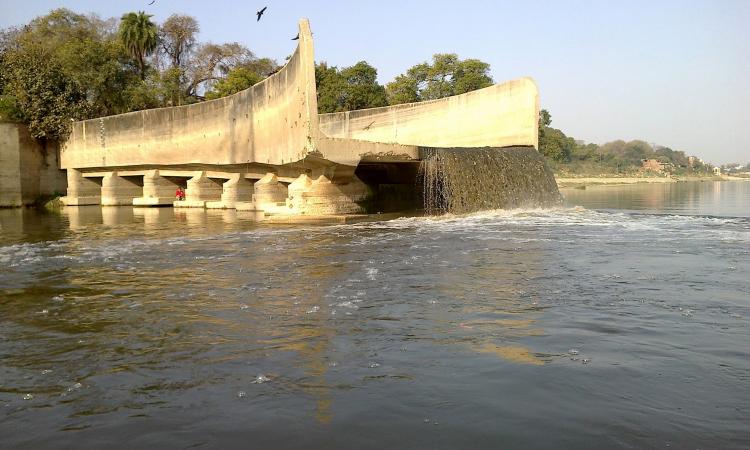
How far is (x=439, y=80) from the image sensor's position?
4072 cm

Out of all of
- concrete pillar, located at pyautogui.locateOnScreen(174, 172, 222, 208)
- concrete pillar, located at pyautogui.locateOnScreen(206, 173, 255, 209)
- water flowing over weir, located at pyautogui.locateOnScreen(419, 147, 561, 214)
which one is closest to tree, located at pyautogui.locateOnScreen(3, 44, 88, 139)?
concrete pillar, located at pyautogui.locateOnScreen(174, 172, 222, 208)

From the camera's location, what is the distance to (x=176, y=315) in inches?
233

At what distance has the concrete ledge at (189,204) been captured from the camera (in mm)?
24734

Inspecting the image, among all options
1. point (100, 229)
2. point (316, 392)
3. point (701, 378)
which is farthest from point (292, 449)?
point (100, 229)

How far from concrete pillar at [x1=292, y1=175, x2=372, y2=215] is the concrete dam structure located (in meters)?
0.03

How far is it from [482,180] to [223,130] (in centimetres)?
920

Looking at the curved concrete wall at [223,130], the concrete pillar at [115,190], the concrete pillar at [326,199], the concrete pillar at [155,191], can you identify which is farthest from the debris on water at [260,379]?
the concrete pillar at [115,190]

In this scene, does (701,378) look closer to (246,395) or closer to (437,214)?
(246,395)

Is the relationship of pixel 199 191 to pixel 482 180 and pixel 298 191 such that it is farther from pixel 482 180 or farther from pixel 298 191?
pixel 482 180

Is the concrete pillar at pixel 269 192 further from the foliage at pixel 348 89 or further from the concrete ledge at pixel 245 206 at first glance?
the foliage at pixel 348 89

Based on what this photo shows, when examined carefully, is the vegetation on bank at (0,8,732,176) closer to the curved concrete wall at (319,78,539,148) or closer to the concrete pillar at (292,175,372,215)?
the curved concrete wall at (319,78,539,148)

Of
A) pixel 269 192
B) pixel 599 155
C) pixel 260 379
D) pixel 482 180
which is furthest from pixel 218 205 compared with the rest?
pixel 599 155

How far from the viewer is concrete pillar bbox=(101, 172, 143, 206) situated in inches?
1130

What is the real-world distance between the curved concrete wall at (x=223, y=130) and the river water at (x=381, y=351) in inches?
255
